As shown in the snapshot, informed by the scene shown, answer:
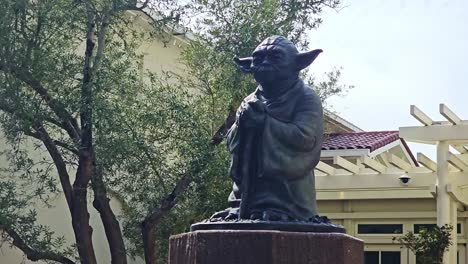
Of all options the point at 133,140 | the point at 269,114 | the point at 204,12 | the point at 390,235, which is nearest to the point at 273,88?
the point at 269,114

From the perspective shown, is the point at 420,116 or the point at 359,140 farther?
the point at 359,140

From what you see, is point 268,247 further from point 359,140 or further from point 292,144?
point 359,140

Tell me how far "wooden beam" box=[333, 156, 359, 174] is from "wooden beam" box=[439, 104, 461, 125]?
2.09 m

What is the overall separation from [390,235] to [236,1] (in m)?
8.19

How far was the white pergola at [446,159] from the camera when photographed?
16328mm

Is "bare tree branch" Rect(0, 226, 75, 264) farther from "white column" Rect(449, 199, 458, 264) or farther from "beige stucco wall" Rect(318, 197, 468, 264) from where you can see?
"beige stucco wall" Rect(318, 197, 468, 264)

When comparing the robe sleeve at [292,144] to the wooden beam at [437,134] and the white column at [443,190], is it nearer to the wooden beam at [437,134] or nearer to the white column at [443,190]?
the wooden beam at [437,134]

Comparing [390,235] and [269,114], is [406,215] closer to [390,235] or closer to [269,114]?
[390,235]

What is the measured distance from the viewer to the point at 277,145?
6137mm

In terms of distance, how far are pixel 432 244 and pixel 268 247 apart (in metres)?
11.0

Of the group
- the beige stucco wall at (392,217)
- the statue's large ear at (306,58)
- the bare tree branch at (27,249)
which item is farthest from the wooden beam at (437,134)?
the statue's large ear at (306,58)

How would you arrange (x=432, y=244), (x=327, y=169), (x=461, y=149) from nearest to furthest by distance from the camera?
(x=432, y=244) < (x=461, y=149) < (x=327, y=169)

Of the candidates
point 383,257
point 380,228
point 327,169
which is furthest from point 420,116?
point 383,257

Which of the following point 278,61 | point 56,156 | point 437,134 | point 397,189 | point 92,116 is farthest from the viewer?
point 397,189
